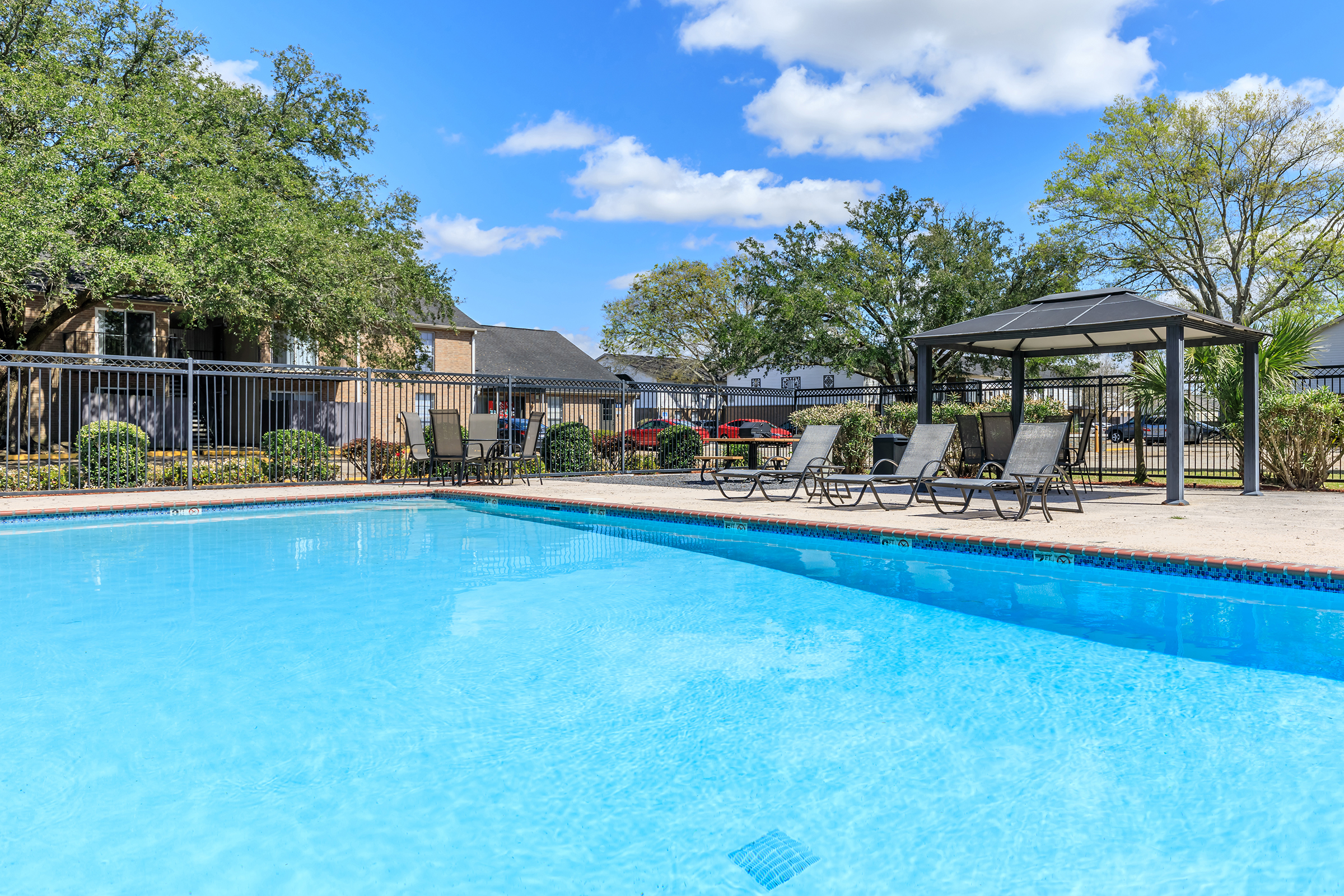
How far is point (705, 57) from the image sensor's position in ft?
59.4

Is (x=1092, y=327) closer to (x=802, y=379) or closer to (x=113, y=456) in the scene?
(x=113, y=456)

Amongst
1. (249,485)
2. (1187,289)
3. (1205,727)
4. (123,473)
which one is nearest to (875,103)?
(1187,289)

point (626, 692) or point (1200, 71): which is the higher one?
point (1200, 71)

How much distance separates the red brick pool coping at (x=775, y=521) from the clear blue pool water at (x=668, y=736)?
0.18 metres

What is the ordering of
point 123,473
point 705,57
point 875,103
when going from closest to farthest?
1. point 123,473
2. point 705,57
3. point 875,103

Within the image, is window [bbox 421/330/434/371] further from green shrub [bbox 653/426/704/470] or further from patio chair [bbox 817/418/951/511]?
patio chair [bbox 817/418/951/511]

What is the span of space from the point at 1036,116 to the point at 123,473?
19712 millimetres

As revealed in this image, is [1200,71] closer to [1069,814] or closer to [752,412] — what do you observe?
[752,412]

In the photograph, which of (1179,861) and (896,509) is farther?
(896,509)

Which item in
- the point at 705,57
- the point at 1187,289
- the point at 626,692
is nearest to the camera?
the point at 626,692

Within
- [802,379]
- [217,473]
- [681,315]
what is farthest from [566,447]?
[802,379]

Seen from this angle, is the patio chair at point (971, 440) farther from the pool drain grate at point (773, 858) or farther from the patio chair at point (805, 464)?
the pool drain grate at point (773, 858)

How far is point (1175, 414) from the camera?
9164mm

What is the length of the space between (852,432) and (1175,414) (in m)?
5.20
